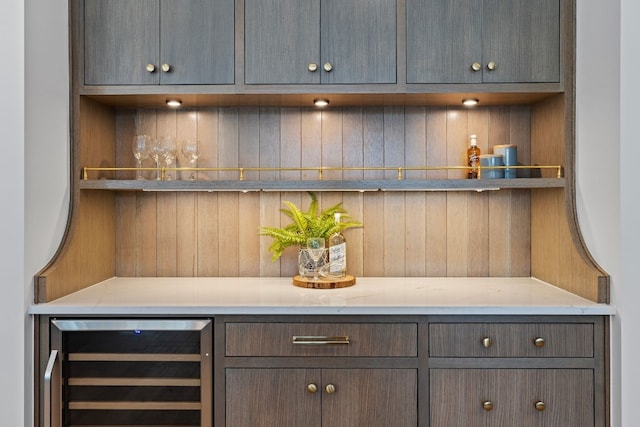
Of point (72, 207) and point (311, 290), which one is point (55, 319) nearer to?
point (72, 207)

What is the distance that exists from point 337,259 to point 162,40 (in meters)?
1.11

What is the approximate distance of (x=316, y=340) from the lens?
175 centimetres

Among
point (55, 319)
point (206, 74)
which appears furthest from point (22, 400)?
point (206, 74)

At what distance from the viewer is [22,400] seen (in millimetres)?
1741

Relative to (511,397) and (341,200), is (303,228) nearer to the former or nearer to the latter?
(341,200)

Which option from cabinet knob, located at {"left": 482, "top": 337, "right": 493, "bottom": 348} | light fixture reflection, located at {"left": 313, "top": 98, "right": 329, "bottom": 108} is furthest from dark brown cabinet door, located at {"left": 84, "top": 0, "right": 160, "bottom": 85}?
cabinet knob, located at {"left": 482, "top": 337, "right": 493, "bottom": 348}

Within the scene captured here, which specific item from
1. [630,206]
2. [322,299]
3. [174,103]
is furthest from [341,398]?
[174,103]

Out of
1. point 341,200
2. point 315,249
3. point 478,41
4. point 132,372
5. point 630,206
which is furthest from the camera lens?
point 341,200

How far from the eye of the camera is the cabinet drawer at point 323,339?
5.76 ft

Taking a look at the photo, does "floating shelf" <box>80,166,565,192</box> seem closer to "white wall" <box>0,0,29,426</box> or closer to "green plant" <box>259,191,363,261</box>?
"green plant" <box>259,191,363,261</box>

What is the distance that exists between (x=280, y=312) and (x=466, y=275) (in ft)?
3.25

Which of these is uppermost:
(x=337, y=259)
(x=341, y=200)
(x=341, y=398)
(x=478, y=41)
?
(x=478, y=41)

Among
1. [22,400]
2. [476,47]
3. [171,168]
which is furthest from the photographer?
[171,168]

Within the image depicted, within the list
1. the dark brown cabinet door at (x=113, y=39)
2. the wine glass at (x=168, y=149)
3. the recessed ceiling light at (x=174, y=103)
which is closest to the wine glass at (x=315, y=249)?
the wine glass at (x=168, y=149)
